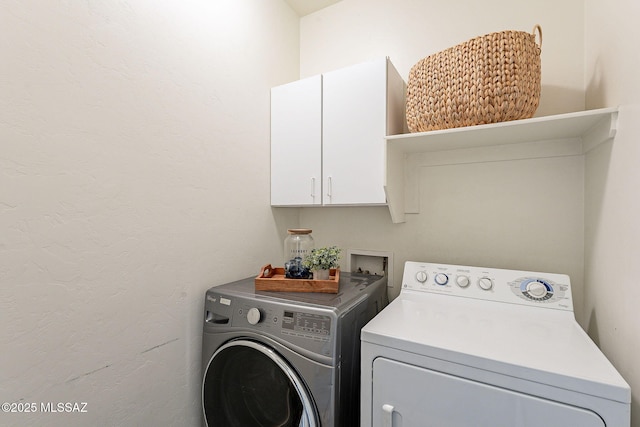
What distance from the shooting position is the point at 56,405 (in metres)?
0.95

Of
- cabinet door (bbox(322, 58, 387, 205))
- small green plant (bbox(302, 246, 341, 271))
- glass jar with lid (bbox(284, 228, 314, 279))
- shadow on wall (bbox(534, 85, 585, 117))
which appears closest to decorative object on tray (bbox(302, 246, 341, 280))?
small green plant (bbox(302, 246, 341, 271))

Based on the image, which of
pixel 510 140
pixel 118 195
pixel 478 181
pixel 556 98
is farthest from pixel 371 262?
pixel 118 195

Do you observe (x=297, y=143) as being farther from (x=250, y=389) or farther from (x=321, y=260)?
(x=250, y=389)

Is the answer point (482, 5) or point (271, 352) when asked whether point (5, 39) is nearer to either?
point (271, 352)

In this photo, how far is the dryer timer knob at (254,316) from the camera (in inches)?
47.8

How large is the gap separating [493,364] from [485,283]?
553 millimetres

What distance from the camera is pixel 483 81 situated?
1.12m

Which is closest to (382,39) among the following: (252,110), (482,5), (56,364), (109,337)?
(482,5)

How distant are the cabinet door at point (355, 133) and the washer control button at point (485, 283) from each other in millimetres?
579

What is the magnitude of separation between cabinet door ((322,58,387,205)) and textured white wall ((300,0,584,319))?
1.14 ft

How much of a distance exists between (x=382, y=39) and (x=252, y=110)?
3.03 ft

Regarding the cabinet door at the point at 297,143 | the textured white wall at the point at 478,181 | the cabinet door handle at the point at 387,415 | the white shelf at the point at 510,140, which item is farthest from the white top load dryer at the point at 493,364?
the cabinet door at the point at 297,143

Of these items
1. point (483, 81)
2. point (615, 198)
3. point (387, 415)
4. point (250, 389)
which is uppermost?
point (483, 81)

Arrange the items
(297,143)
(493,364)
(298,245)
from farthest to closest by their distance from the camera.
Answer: (297,143) → (298,245) → (493,364)
